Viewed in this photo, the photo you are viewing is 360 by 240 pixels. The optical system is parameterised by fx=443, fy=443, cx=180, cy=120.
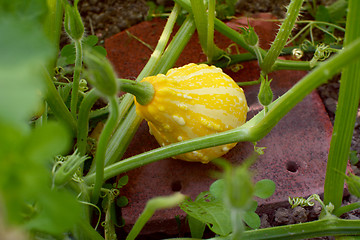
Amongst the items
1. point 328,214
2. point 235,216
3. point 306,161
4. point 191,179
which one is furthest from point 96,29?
point 235,216

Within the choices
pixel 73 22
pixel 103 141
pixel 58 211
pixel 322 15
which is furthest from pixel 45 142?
pixel 322 15

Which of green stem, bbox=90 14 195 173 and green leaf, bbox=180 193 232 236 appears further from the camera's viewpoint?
green stem, bbox=90 14 195 173

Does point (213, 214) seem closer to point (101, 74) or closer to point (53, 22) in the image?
point (101, 74)

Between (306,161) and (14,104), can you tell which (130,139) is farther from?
(14,104)

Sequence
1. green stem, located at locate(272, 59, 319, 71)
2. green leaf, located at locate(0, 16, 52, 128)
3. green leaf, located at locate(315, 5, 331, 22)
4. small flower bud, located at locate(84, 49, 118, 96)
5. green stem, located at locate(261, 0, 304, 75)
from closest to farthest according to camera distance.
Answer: green leaf, located at locate(0, 16, 52, 128), small flower bud, located at locate(84, 49, 118, 96), green stem, located at locate(261, 0, 304, 75), green stem, located at locate(272, 59, 319, 71), green leaf, located at locate(315, 5, 331, 22)

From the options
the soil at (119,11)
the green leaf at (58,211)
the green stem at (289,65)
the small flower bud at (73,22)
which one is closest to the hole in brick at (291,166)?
the green stem at (289,65)

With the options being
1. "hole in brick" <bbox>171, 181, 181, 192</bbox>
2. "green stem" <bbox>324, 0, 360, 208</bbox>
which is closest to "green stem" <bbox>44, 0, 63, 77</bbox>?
"hole in brick" <bbox>171, 181, 181, 192</bbox>

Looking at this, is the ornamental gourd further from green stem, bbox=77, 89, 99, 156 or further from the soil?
the soil
